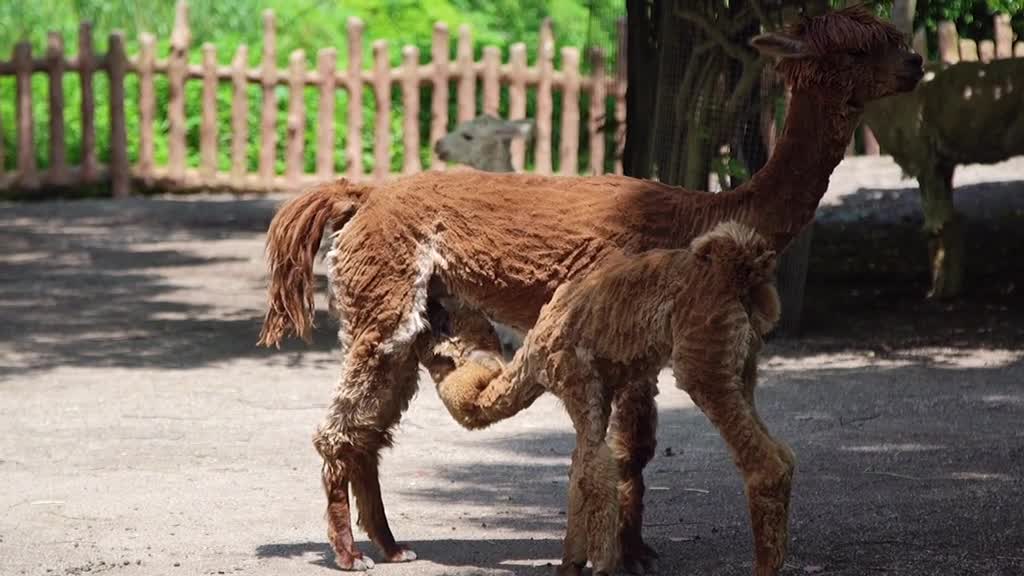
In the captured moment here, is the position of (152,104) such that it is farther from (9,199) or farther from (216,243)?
(216,243)

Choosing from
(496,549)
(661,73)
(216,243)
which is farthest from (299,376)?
(216,243)

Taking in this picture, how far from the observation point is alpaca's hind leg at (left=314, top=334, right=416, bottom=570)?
17.5ft

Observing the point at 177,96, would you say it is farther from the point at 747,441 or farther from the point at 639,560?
the point at 747,441

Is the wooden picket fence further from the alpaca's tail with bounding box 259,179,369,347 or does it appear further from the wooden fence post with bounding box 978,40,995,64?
the alpaca's tail with bounding box 259,179,369,347

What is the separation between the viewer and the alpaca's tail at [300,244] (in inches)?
215

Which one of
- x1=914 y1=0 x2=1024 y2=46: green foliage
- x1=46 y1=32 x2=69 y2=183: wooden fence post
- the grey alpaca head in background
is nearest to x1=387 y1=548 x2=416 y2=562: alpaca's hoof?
x1=914 y1=0 x2=1024 y2=46: green foliage

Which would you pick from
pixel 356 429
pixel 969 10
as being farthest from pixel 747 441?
pixel 969 10

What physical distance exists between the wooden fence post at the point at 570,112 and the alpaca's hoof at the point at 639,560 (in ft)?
38.5

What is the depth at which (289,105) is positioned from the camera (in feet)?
55.7

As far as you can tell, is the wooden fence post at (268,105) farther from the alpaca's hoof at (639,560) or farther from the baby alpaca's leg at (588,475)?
the baby alpaca's leg at (588,475)

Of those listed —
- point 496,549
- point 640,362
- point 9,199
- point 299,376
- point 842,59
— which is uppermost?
point 842,59

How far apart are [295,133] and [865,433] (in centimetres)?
1057

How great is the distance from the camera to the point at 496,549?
561 cm

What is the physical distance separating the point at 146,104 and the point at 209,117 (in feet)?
2.16
